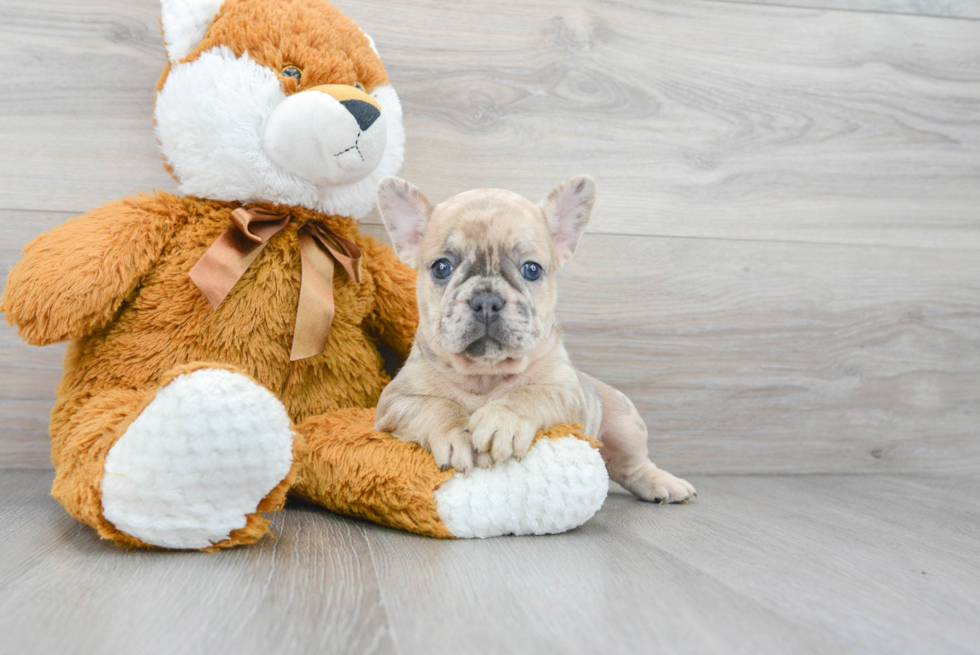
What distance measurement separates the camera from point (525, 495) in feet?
4.55

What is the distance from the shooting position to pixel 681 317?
7.20ft

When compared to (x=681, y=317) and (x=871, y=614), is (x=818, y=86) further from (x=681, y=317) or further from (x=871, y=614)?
(x=871, y=614)

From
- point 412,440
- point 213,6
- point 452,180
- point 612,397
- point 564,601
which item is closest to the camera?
point 564,601

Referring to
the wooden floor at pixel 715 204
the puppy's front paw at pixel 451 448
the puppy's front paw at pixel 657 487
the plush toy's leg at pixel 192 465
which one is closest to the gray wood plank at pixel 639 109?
the wooden floor at pixel 715 204

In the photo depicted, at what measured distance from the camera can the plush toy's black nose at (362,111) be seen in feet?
5.09

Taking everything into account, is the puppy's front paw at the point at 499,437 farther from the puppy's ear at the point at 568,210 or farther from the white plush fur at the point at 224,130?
the white plush fur at the point at 224,130

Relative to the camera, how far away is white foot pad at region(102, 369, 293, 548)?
1165 mm

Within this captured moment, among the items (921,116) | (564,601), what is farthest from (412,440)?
(921,116)

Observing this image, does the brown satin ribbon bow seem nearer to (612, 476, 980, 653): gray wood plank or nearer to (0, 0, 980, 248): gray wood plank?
(0, 0, 980, 248): gray wood plank

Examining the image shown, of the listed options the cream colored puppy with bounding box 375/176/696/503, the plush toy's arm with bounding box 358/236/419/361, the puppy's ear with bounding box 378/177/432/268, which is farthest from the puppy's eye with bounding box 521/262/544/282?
the plush toy's arm with bounding box 358/236/419/361

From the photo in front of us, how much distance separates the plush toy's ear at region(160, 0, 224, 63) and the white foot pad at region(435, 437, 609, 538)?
1.08 metres

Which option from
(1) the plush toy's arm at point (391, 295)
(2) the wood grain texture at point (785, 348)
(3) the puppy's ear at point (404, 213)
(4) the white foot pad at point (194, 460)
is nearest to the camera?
(4) the white foot pad at point (194, 460)

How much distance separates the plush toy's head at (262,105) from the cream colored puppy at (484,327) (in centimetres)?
16

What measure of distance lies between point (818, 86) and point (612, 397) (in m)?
1.18
